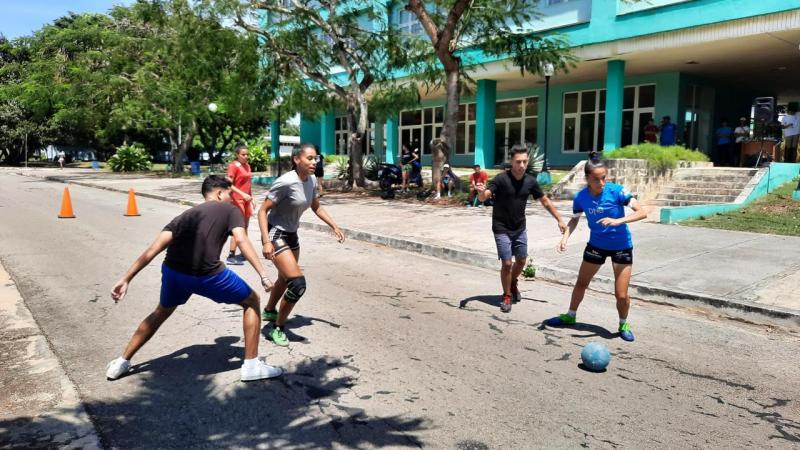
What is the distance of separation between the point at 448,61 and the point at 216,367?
14.4 m

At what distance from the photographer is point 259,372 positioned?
4.23 m

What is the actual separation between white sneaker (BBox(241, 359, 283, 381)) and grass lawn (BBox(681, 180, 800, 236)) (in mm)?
10537

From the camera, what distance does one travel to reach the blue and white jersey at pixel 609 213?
536 centimetres

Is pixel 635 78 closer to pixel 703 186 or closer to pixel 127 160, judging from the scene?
pixel 703 186

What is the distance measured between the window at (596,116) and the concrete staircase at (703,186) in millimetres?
7140

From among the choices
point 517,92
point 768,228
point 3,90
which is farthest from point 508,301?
point 3,90

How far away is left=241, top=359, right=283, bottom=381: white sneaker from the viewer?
421 cm

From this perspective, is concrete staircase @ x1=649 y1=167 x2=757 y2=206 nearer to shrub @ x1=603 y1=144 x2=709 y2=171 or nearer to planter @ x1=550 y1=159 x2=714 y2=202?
planter @ x1=550 y1=159 x2=714 y2=202

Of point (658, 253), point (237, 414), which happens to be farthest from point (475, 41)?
point (237, 414)

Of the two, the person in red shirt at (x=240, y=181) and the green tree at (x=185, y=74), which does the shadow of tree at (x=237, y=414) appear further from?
the green tree at (x=185, y=74)

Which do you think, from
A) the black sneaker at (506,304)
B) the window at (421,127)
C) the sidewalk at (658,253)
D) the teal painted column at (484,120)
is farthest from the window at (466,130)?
the black sneaker at (506,304)

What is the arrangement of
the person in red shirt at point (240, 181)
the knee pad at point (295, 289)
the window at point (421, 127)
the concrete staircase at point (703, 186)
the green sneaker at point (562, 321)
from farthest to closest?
1. the window at point (421, 127)
2. the concrete staircase at point (703, 186)
3. the person in red shirt at point (240, 181)
4. the green sneaker at point (562, 321)
5. the knee pad at point (295, 289)

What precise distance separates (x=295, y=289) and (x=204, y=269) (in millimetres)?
965

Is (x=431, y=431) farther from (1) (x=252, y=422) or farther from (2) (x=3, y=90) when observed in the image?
(2) (x=3, y=90)
